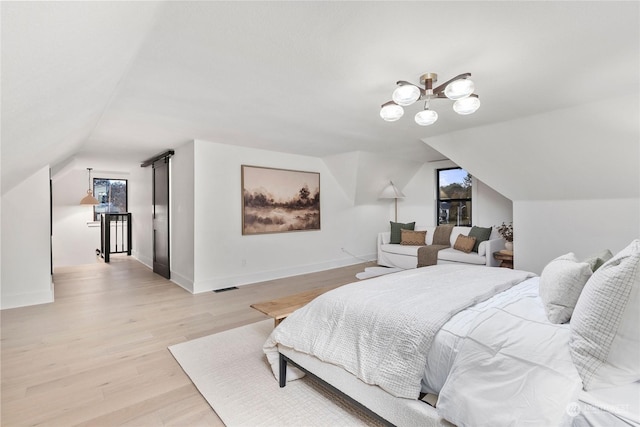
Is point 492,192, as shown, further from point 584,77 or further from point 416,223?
point 584,77

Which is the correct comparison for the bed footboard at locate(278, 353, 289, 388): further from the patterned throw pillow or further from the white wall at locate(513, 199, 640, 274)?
the patterned throw pillow

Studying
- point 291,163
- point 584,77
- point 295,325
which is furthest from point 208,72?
Result: point 291,163

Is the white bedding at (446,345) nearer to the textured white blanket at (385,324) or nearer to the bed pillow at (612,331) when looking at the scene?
the textured white blanket at (385,324)

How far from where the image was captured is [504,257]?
15.7 feet

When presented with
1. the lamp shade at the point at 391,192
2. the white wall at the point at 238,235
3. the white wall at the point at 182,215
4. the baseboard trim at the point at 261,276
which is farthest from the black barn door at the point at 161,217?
the lamp shade at the point at 391,192

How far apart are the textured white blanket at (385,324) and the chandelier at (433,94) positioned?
4.43ft

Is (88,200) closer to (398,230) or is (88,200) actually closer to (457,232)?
(398,230)

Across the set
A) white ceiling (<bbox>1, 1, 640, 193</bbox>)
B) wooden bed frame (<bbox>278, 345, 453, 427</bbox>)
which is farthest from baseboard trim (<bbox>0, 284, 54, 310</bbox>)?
wooden bed frame (<bbox>278, 345, 453, 427</bbox>)

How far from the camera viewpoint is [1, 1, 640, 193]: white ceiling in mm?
1163

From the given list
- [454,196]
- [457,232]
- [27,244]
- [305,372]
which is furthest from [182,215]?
[454,196]

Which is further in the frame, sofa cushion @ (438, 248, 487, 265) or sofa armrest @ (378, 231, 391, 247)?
sofa armrest @ (378, 231, 391, 247)

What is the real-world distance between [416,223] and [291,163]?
10.9ft

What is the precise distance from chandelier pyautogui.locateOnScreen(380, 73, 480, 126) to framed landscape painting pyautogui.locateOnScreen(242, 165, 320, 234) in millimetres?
3004

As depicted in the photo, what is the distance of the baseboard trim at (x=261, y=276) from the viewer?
458 centimetres
